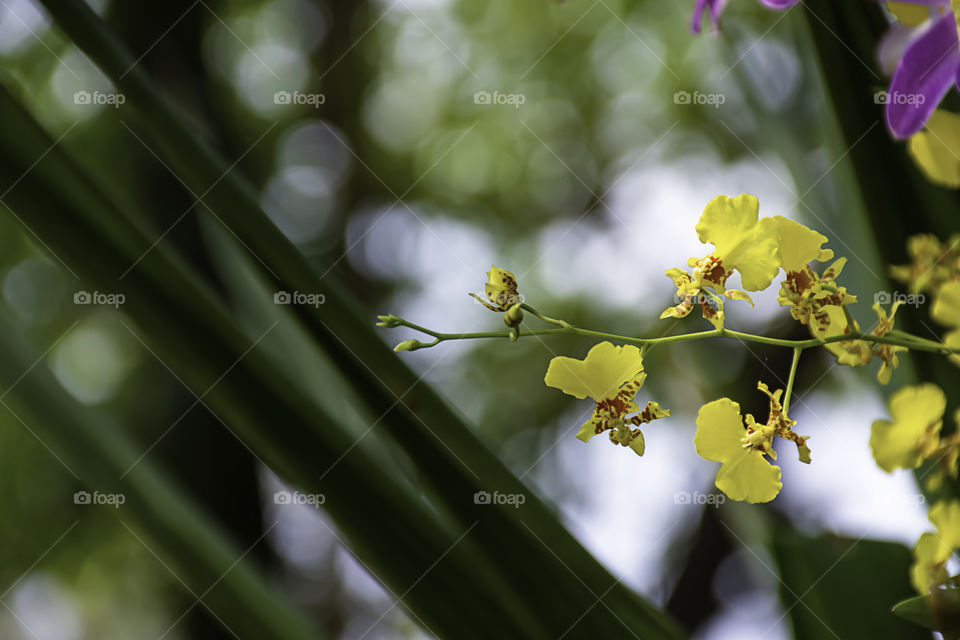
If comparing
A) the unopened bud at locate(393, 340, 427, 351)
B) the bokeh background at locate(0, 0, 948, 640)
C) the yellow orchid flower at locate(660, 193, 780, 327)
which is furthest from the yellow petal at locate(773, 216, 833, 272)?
the bokeh background at locate(0, 0, 948, 640)

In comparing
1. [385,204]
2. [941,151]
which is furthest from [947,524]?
[385,204]

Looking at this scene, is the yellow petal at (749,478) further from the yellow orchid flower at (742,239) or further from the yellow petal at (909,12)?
the yellow petal at (909,12)

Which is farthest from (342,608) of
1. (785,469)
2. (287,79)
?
(287,79)

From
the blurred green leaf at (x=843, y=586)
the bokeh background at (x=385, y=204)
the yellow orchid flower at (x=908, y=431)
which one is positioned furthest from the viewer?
the bokeh background at (x=385, y=204)

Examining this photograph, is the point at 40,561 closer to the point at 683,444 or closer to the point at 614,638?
the point at 683,444

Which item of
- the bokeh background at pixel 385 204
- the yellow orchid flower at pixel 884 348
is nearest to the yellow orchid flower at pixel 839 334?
the yellow orchid flower at pixel 884 348

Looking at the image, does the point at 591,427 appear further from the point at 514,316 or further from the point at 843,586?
the point at 843,586
